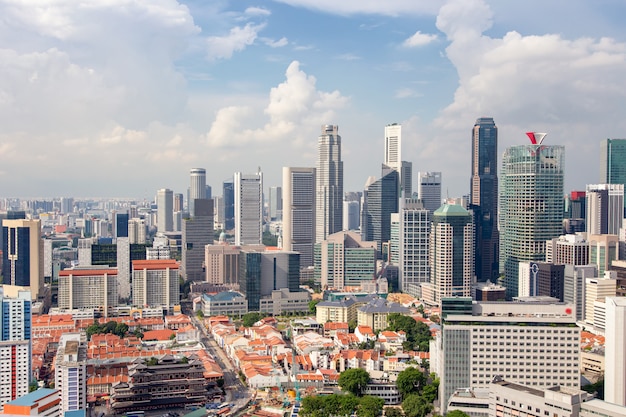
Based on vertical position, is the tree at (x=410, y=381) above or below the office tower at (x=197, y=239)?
below

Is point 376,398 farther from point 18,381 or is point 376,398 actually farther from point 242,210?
point 242,210

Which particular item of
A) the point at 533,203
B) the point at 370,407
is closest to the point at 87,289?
the point at 370,407

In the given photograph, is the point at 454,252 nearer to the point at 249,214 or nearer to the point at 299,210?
the point at 299,210

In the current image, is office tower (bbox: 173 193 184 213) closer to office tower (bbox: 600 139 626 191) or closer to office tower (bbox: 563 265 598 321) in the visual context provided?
office tower (bbox: 600 139 626 191)

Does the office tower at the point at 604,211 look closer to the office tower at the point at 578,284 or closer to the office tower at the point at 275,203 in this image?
the office tower at the point at 578,284

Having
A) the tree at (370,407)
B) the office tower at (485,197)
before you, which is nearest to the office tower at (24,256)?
the tree at (370,407)

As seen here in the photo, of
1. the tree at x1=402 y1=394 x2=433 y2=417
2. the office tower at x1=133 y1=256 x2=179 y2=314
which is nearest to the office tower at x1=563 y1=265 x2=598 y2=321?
the tree at x1=402 y1=394 x2=433 y2=417
